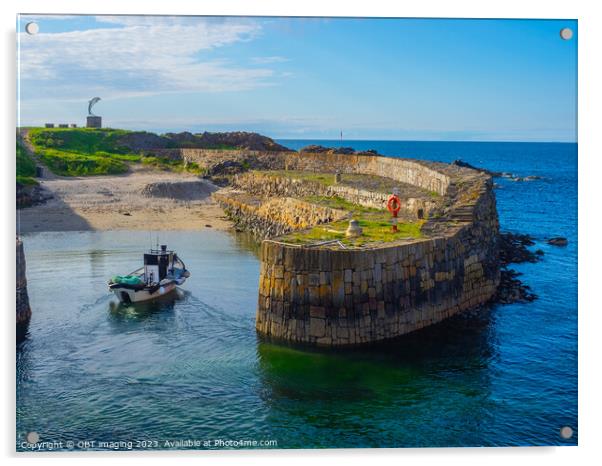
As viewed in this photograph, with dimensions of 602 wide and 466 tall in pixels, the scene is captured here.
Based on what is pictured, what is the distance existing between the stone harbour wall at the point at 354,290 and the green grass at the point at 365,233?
2.48ft

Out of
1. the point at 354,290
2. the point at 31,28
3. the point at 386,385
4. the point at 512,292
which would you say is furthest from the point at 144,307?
the point at 512,292

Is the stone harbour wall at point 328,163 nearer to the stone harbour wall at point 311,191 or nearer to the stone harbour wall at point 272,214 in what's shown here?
the stone harbour wall at point 311,191

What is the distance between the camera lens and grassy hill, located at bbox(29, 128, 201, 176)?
82.7ft

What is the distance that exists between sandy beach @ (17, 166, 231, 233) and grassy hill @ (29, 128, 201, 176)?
0.54 meters

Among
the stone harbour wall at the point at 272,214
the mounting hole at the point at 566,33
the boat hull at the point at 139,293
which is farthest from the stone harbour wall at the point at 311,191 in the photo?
the mounting hole at the point at 566,33

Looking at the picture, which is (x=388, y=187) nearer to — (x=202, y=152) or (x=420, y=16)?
(x=420, y=16)

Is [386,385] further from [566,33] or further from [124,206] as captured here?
[124,206]

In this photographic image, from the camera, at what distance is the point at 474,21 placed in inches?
464

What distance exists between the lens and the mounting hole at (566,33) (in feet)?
38.6

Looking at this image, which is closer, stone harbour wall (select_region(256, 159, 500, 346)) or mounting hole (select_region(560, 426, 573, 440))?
mounting hole (select_region(560, 426, 573, 440))

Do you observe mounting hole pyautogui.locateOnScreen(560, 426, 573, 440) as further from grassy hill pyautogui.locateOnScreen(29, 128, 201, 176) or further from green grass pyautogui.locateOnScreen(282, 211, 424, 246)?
grassy hill pyautogui.locateOnScreen(29, 128, 201, 176)

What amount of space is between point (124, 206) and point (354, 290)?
14642 mm

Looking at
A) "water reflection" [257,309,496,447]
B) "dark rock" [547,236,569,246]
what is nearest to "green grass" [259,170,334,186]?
"dark rock" [547,236,569,246]

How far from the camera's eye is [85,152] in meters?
33.0
